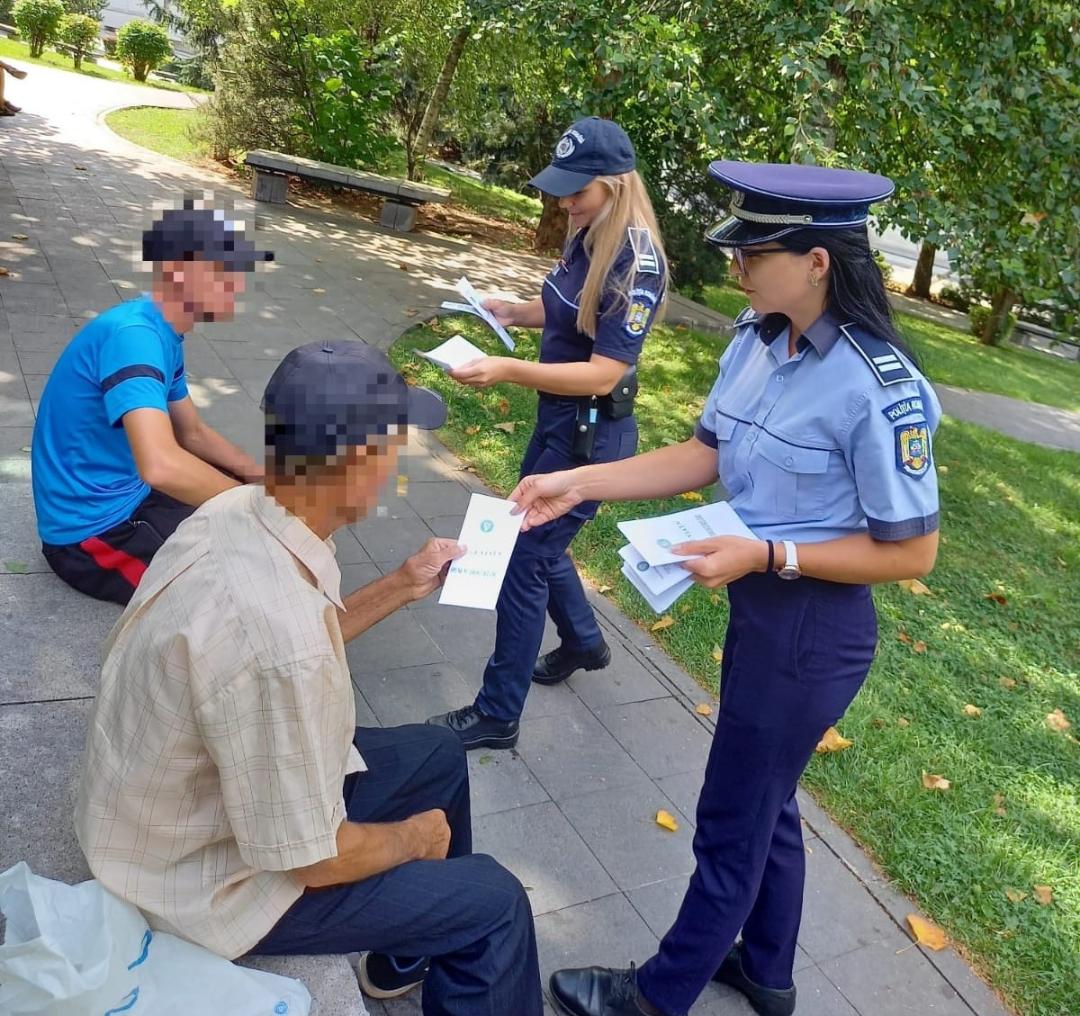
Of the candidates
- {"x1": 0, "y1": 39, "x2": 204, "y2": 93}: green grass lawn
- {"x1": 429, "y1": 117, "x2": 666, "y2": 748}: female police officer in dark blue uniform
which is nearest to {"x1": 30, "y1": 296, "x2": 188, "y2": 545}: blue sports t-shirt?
{"x1": 429, "y1": 117, "x2": 666, "y2": 748}: female police officer in dark blue uniform

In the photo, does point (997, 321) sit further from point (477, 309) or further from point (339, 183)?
point (477, 309)

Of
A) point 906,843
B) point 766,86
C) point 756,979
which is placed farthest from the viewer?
point 766,86

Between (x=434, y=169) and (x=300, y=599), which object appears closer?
(x=300, y=599)

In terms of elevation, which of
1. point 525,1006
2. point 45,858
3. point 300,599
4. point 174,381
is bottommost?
point 45,858

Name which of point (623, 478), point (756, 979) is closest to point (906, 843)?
point (756, 979)

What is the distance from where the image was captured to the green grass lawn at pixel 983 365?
1273cm

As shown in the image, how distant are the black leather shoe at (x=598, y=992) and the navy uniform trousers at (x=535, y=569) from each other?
1007mm

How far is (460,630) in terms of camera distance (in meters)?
4.12

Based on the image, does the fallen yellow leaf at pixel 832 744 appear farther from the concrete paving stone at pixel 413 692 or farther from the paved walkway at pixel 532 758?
the concrete paving stone at pixel 413 692

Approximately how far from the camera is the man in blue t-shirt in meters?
2.76

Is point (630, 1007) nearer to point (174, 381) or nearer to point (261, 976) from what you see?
point (261, 976)

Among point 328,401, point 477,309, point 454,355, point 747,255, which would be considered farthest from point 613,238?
point 328,401

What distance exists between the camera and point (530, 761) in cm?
343

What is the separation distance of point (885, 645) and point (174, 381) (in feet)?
11.7
